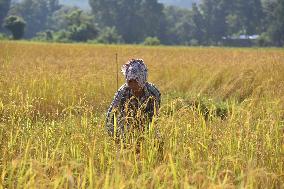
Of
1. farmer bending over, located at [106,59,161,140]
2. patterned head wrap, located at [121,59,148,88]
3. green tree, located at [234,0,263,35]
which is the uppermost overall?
green tree, located at [234,0,263,35]

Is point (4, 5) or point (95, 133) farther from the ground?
point (4, 5)

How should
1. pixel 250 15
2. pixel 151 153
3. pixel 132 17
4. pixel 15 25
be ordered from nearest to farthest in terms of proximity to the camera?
1. pixel 151 153
2. pixel 15 25
3. pixel 250 15
4. pixel 132 17

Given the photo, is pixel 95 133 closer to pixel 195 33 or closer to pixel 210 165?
pixel 210 165

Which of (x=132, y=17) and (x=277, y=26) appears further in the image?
(x=132, y=17)

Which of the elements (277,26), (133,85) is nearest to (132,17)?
(277,26)

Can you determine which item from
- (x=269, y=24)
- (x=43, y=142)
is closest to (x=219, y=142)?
(x=43, y=142)

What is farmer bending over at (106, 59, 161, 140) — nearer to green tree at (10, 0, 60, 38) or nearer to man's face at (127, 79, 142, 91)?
man's face at (127, 79, 142, 91)

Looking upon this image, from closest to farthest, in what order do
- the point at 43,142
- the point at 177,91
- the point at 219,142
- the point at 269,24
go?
the point at 219,142
the point at 43,142
the point at 177,91
the point at 269,24

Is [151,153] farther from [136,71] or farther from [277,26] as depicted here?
[277,26]

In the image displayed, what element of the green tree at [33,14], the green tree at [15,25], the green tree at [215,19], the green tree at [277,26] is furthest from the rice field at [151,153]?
the green tree at [33,14]

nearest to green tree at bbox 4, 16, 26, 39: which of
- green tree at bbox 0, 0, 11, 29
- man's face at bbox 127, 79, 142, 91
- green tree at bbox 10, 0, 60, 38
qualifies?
green tree at bbox 0, 0, 11, 29

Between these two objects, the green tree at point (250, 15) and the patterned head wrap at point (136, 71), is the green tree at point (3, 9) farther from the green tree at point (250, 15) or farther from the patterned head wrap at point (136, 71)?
the patterned head wrap at point (136, 71)

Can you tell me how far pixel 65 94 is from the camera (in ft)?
22.0

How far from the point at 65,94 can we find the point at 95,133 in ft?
11.5
